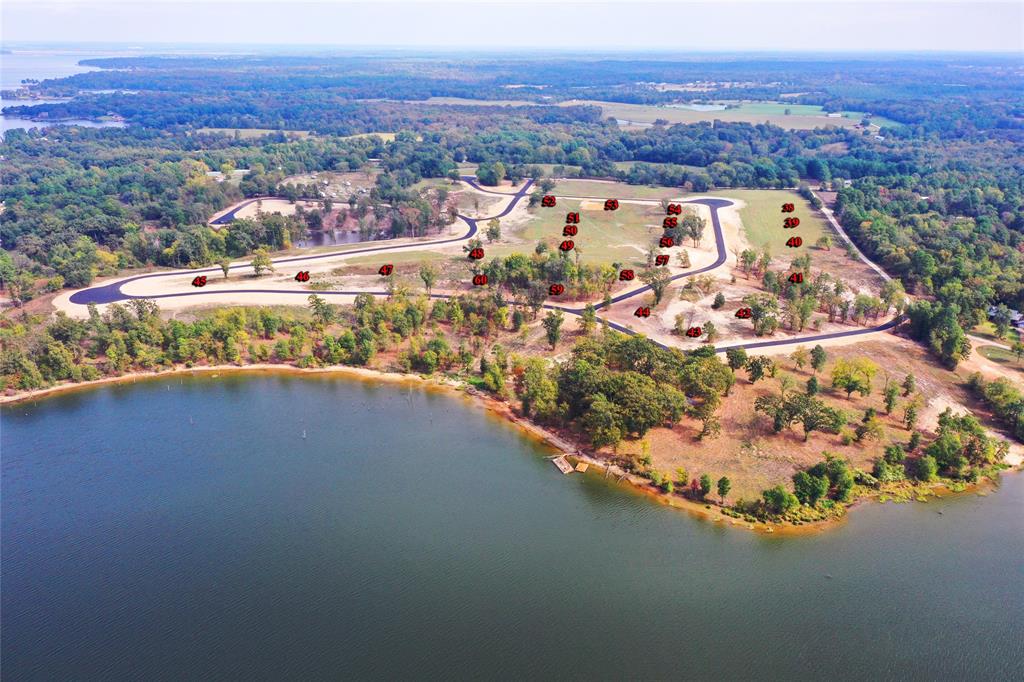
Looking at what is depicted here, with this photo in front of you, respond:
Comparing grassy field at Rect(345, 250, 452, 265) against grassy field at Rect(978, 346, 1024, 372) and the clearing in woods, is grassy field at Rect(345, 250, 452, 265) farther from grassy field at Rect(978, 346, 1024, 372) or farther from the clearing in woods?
grassy field at Rect(978, 346, 1024, 372)

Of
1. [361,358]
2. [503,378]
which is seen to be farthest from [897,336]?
[361,358]

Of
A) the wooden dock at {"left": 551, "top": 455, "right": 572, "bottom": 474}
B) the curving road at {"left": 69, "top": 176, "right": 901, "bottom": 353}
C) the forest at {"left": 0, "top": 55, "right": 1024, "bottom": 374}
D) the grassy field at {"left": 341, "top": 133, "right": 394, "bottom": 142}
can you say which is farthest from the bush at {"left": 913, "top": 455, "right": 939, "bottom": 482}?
the grassy field at {"left": 341, "top": 133, "right": 394, "bottom": 142}

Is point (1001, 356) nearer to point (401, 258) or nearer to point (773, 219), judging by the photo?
point (773, 219)

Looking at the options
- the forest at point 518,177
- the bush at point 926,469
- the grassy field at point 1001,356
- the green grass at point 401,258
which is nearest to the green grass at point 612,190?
the forest at point 518,177

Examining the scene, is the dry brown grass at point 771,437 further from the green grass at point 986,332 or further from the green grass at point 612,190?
the green grass at point 612,190

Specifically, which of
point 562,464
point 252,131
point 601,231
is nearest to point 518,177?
point 601,231

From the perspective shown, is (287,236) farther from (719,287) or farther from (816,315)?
(816,315)
